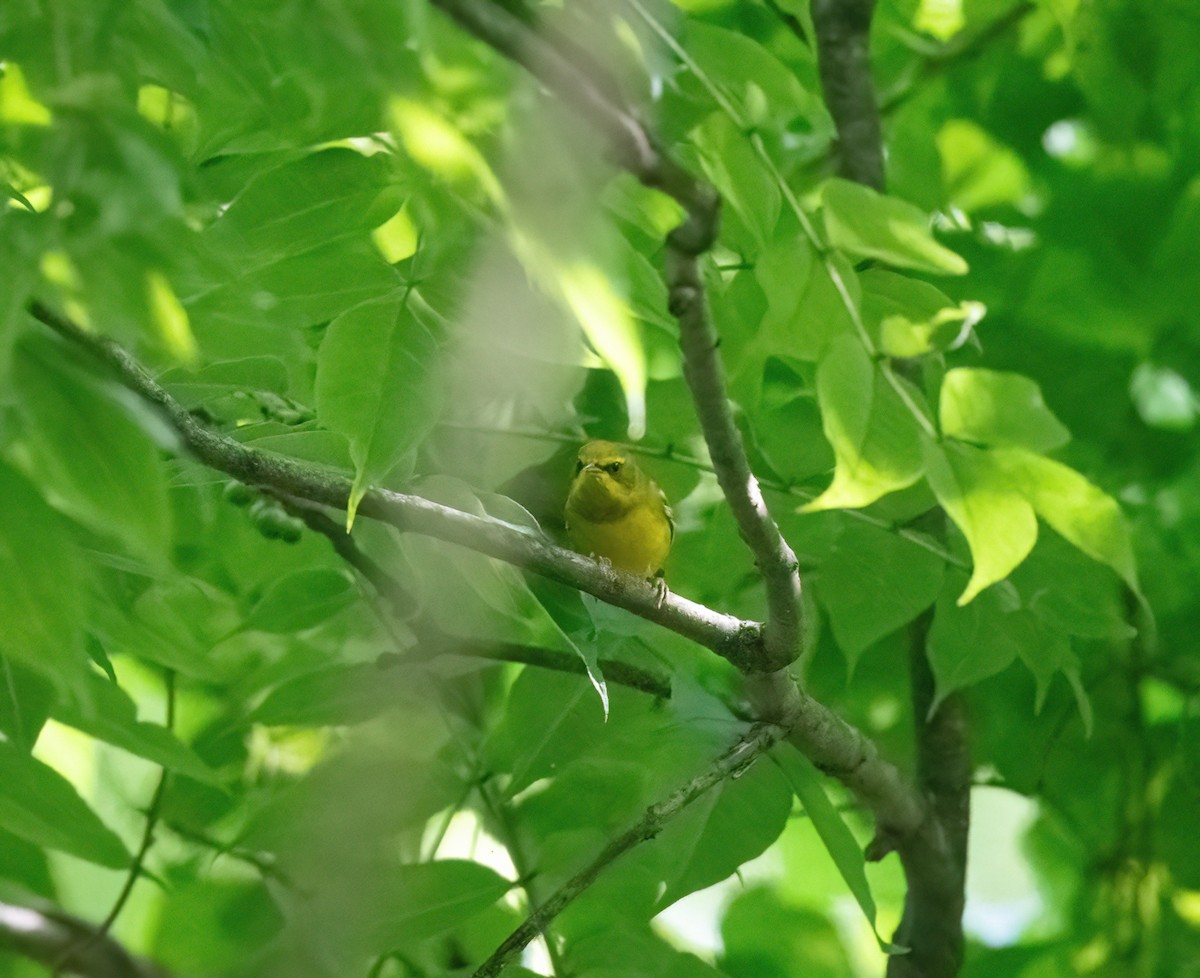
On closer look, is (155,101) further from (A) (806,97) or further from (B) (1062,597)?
(B) (1062,597)

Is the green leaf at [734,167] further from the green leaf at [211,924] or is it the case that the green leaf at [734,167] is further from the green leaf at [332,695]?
the green leaf at [211,924]

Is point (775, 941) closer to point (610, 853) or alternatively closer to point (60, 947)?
point (610, 853)

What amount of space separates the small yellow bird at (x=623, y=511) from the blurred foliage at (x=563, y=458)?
51 millimetres

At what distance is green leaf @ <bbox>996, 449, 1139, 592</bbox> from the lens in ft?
2.51

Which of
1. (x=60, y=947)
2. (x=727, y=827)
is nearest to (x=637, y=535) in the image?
(x=727, y=827)

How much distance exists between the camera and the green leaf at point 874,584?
111 cm

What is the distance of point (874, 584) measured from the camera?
1.11m

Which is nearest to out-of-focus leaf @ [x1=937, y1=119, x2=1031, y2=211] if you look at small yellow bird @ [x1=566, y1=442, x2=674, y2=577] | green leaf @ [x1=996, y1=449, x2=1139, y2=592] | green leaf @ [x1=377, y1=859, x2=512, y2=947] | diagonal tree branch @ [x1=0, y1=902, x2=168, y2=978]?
small yellow bird @ [x1=566, y1=442, x2=674, y2=577]

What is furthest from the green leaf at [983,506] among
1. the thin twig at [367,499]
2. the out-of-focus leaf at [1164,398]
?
the out-of-focus leaf at [1164,398]

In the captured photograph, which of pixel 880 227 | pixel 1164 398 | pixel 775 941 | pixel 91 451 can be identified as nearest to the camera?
pixel 91 451

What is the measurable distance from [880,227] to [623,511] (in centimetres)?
78

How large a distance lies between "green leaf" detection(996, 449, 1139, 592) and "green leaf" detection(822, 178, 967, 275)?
143 millimetres

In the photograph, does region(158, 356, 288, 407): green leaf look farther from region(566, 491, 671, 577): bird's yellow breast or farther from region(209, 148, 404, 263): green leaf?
region(566, 491, 671, 577): bird's yellow breast

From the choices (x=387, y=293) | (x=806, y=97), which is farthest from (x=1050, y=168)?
(x=387, y=293)
